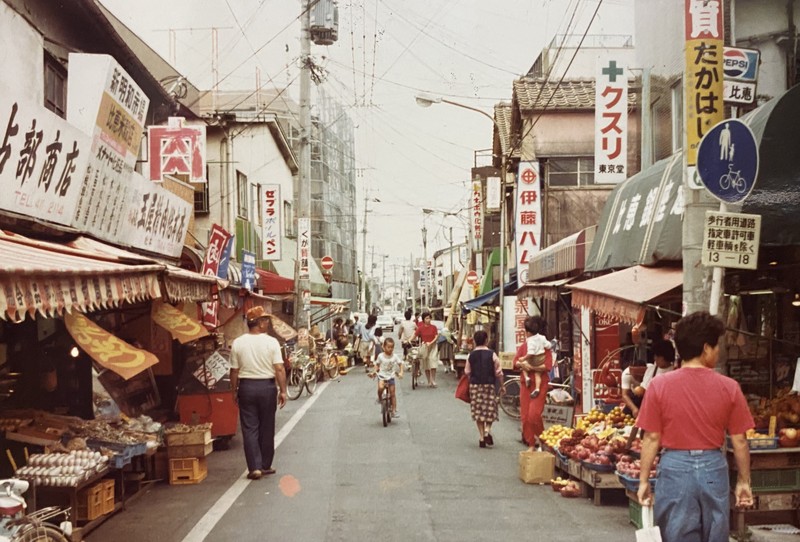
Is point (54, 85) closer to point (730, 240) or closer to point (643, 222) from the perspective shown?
point (643, 222)

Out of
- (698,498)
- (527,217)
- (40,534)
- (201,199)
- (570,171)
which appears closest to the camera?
(698,498)

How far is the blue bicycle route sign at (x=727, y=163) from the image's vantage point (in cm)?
704

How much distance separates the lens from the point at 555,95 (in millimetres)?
26875

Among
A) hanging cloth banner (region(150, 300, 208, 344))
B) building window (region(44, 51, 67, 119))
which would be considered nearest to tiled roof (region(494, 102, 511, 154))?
building window (region(44, 51, 67, 119))

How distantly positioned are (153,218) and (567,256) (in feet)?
29.3

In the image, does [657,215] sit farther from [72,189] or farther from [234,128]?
[234,128]

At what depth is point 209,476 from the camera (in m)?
11.2

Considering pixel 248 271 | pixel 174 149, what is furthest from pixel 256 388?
pixel 248 271

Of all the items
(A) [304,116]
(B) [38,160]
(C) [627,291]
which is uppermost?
(A) [304,116]

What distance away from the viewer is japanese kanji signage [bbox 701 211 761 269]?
708cm

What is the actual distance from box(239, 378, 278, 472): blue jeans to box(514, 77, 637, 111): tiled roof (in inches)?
685

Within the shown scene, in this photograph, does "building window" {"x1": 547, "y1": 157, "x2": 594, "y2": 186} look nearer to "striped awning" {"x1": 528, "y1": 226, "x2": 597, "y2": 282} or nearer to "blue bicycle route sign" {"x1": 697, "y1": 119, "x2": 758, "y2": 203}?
"striped awning" {"x1": 528, "y1": 226, "x2": 597, "y2": 282}

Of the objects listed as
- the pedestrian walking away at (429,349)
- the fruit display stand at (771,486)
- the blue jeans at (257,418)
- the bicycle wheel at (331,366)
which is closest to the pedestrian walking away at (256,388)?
the blue jeans at (257,418)

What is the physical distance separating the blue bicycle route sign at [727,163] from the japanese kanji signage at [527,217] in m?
16.3
